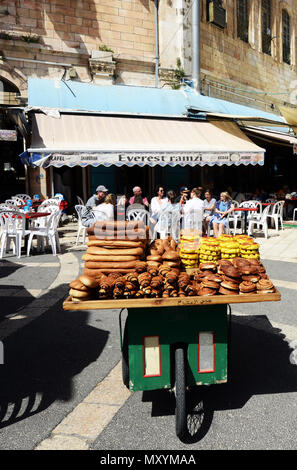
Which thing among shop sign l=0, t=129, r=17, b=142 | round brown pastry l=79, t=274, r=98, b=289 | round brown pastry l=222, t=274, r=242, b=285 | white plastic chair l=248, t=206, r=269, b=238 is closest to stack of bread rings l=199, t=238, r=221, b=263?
round brown pastry l=222, t=274, r=242, b=285

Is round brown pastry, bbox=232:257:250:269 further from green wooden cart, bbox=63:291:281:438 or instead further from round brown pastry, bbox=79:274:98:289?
round brown pastry, bbox=79:274:98:289

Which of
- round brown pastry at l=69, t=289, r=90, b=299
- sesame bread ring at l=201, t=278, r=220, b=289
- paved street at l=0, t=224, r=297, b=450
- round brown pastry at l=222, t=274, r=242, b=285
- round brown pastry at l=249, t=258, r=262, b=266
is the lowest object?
paved street at l=0, t=224, r=297, b=450

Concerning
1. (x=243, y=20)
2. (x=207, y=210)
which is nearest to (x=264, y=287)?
(x=207, y=210)

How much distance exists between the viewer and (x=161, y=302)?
266cm

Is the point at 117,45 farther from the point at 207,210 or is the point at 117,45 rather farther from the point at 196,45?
the point at 207,210

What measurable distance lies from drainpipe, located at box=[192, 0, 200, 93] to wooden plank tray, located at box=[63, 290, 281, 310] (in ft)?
48.8

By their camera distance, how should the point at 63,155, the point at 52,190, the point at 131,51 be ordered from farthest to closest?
1. the point at 131,51
2. the point at 52,190
3. the point at 63,155

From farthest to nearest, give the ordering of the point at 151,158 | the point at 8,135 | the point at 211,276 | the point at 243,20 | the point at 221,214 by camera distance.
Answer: the point at 243,20, the point at 8,135, the point at 151,158, the point at 221,214, the point at 211,276

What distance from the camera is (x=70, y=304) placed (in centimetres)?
266

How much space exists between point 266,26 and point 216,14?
6.01 metres

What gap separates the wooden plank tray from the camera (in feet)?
8.61
